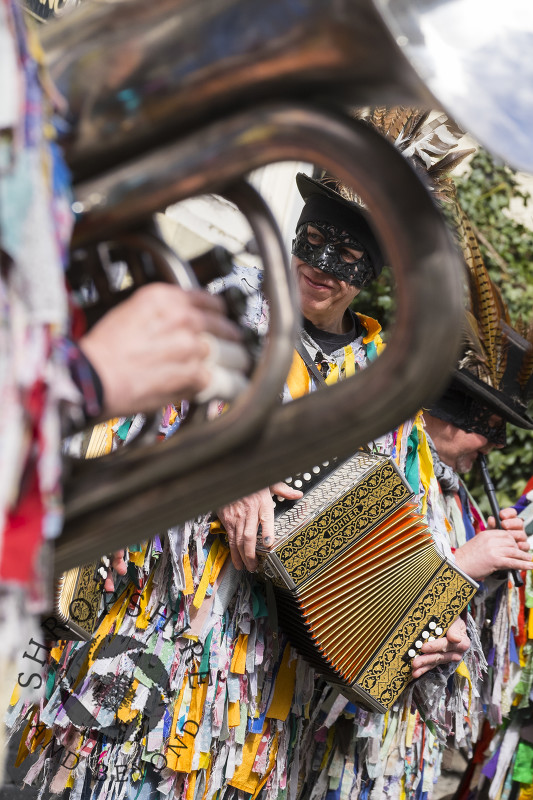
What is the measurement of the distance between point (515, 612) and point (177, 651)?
1.85 meters

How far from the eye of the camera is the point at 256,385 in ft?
2.63

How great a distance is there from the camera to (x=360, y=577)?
7.73 ft

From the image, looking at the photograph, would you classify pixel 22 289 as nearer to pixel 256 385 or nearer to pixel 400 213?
pixel 256 385

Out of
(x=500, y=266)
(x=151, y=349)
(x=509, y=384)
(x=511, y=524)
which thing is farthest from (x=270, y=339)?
(x=500, y=266)

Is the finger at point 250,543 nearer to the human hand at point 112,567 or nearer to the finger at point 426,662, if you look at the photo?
the human hand at point 112,567

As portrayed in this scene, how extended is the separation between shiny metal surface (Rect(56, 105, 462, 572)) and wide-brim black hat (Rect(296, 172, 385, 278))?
182 cm

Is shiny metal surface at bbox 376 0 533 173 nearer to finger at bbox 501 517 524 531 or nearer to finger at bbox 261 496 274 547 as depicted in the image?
finger at bbox 261 496 274 547

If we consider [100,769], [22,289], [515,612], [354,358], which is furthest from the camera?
[515,612]

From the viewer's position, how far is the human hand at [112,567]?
2176 millimetres

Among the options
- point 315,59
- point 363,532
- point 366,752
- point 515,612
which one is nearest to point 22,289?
point 315,59

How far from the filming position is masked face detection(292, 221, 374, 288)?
8.54 ft

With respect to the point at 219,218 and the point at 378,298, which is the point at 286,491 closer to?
the point at 219,218

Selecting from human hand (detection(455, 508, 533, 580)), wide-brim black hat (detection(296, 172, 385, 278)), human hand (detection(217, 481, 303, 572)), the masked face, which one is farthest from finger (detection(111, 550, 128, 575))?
human hand (detection(455, 508, 533, 580))

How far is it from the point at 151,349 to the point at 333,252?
190 centimetres
